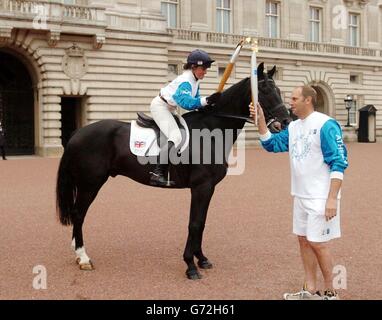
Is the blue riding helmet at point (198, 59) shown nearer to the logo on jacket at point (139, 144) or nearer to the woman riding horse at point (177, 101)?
the woman riding horse at point (177, 101)

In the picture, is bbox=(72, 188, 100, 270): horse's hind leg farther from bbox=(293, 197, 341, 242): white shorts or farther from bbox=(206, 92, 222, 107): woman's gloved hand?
bbox=(293, 197, 341, 242): white shorts

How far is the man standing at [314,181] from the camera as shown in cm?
418

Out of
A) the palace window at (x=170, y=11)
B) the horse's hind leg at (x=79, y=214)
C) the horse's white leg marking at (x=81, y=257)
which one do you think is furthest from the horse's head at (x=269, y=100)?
the palace window at (x=170, y=11)

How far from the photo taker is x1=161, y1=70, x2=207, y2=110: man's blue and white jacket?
5691mm

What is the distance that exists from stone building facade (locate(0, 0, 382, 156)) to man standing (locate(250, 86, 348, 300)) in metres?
20.6

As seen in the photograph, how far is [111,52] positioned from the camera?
2606 cm

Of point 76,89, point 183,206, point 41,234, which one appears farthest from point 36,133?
point 41,234

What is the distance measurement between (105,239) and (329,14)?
33.7 meters

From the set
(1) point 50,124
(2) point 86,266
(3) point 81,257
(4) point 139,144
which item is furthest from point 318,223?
(1) point 50,124

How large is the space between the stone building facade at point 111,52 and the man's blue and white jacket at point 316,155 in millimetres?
20652

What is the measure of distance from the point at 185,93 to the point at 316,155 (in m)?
1.84

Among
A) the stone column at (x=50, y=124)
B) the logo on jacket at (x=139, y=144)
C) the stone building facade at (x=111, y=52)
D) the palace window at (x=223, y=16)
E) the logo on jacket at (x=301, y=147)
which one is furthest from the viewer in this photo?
the palace window at (x=223, y=16)

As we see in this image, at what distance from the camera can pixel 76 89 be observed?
25188 mm

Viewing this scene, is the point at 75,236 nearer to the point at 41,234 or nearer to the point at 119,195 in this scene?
the point at 41,234
